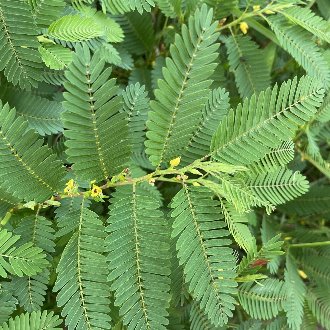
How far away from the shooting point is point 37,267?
1222mm

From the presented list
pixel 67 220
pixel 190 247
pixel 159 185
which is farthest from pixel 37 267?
pixel 159 185

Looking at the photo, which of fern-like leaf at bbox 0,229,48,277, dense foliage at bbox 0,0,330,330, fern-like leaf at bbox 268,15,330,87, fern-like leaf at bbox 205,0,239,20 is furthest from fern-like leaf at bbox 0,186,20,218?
fern-like leaf at bbox 268,15,330,87

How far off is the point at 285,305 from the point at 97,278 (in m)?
0.78

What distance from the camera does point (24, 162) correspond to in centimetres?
109

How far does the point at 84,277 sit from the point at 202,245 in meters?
0.30

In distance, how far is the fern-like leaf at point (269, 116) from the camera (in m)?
1.10

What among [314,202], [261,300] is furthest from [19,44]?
[314,202]

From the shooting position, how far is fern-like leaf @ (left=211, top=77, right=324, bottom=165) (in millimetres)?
1101

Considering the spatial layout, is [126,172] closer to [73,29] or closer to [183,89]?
[183,89]

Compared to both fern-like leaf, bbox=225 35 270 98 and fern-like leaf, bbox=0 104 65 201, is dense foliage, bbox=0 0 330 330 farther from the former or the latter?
fern-like leaf, bbox=225 35 270 98

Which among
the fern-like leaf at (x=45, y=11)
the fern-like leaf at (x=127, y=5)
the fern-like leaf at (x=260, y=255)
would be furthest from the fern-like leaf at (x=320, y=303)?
the fern-like leaf at (x=45, y=11)

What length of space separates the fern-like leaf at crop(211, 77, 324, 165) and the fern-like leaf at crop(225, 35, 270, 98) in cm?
67

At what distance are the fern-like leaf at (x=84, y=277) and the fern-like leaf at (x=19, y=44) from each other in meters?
0.41

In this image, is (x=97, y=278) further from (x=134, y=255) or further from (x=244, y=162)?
(x=244, y=162)
